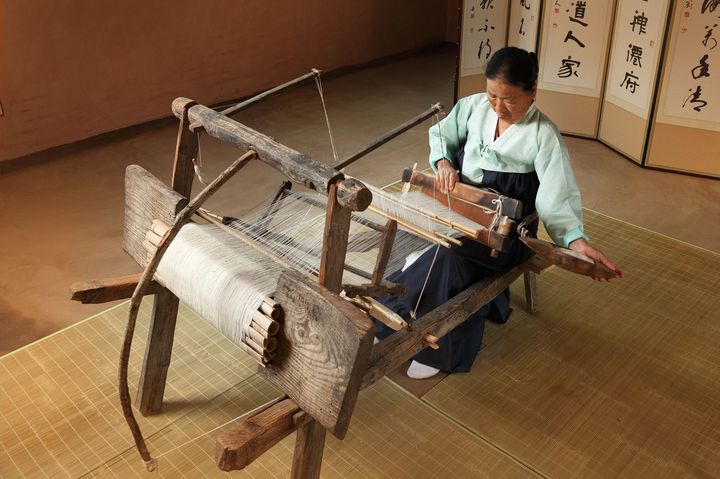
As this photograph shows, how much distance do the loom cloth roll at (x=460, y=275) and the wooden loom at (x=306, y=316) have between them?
277 millimetres

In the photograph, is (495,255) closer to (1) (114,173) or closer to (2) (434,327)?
(2) (434,327)

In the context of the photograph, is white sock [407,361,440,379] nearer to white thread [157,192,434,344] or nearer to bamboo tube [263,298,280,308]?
white thread [157,192,434,344]

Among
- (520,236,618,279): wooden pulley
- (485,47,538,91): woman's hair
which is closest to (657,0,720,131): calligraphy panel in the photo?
(485,47,538,91): woman's hair

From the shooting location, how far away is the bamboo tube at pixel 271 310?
5.60 ft

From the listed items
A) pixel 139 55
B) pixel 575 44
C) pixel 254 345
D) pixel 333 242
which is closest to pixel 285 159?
pixel 333 242

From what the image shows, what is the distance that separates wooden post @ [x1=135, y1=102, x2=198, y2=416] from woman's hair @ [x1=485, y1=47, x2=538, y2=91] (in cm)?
95

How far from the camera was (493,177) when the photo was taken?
2.54 meters

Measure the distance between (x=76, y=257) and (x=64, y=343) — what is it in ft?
2.40

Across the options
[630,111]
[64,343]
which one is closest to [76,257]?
[64,343]

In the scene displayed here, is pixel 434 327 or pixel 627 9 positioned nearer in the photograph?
pixel 434 327

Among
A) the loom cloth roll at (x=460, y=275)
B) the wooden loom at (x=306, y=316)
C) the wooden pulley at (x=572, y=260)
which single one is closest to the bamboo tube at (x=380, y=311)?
the wooden loom at (x=306, y=316)

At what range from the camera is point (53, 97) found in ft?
14.4

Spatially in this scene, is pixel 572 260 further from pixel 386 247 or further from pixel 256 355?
pixel 256 355

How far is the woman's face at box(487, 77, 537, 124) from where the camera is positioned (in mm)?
2268
